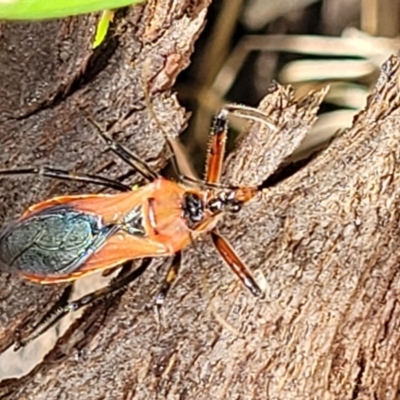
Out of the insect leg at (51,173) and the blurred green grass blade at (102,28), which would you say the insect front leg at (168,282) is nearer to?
the insect leg at (51,173)

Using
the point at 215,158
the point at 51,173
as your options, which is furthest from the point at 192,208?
the point at 51,173

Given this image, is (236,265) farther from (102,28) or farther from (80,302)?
(102,28)

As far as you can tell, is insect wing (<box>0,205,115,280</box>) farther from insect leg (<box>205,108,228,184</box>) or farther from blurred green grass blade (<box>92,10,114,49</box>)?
blurred green grass blade (<box>92,10,114,49</box>)

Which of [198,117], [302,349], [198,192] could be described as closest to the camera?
[302,349]

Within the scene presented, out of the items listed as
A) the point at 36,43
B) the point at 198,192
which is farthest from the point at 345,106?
the point at 36,43

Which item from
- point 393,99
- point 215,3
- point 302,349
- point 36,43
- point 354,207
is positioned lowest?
point 302,349

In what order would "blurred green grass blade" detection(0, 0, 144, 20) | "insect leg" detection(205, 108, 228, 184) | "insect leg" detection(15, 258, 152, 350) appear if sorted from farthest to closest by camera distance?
"insect leg" detection(205, 108, 228, 184)
"insect leg" detection(15, 258, 152, 350)
"blurred green grass blade" detection(0, 0, 144, 20)

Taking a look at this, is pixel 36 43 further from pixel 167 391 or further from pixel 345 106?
pixel 345 106

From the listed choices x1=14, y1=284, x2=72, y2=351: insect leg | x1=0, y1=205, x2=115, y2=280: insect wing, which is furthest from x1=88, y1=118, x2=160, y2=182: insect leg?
x1=14, y1=284, x2=72, y2=351: insect leg

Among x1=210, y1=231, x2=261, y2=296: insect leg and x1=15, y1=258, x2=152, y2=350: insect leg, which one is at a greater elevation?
x1=15, y1=258, x2=152, y2=350: insect leg
